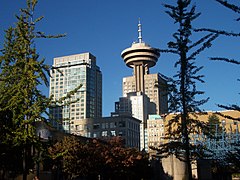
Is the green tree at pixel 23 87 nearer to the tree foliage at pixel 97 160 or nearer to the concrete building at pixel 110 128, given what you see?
the tree foliage at pixel 97 160

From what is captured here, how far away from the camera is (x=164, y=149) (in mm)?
22078

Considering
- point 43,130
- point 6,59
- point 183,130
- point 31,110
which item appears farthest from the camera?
point 43,130

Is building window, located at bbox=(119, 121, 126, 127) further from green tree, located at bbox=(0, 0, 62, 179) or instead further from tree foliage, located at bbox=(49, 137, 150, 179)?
green tree, located at bbox=(0, 0, 62, 179)

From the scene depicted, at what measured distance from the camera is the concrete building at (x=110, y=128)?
145m

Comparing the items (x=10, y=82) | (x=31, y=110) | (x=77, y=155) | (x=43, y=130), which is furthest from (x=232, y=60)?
(x=43, y=130)

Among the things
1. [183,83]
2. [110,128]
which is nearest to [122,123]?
[110,128]

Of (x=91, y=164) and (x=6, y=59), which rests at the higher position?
(x=6, y=59)

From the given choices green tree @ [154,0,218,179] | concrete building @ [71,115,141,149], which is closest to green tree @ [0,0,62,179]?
green tree @ [154,0,218,179]

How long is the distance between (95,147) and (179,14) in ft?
77.0

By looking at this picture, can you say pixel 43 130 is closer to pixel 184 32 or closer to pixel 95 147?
pixel 95 147

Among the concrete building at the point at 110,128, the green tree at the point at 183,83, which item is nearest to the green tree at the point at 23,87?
the green tree at the point at 183,83

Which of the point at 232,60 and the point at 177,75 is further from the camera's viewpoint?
the point at 177,75

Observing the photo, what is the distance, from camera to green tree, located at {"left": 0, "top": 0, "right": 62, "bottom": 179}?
1689 cm

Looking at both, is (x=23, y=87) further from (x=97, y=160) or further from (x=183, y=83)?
(x=97, y=160)
